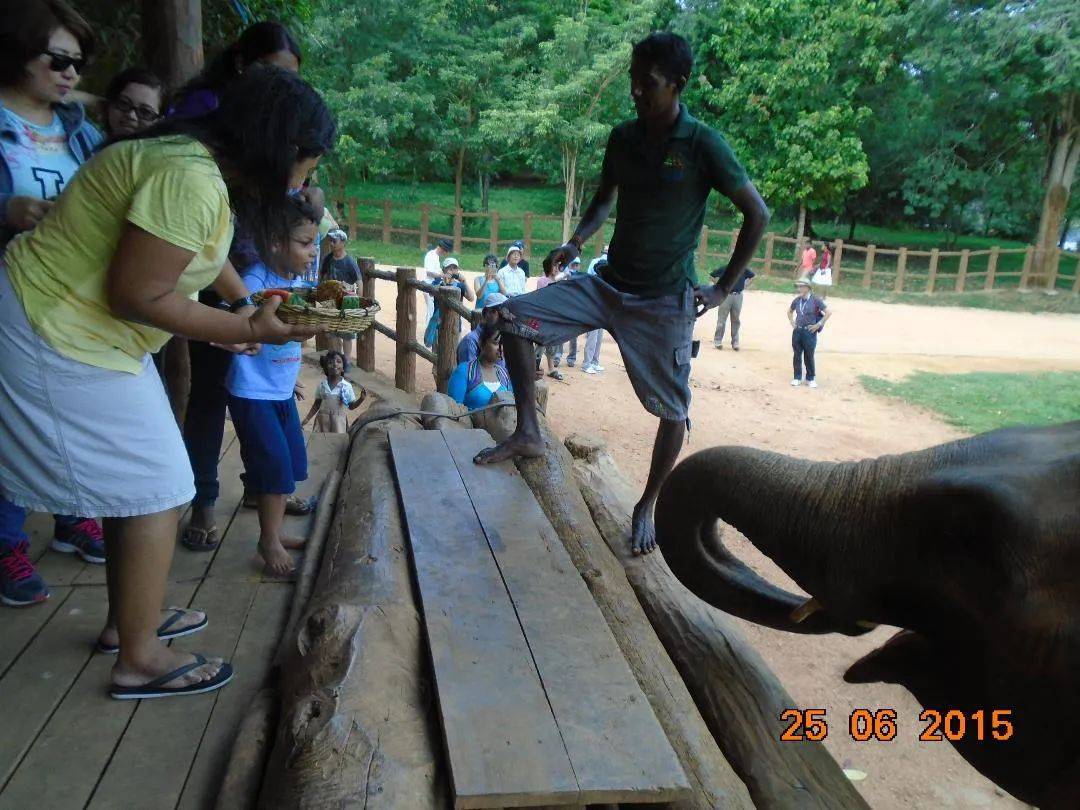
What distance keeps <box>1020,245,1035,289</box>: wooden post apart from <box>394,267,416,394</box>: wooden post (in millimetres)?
24213

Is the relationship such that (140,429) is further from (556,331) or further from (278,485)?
(556,331)

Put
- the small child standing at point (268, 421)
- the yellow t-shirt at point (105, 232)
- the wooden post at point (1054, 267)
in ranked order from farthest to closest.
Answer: the wooden post at point (1054, 267) < the small child standing at point (268, 421) < the yellow t-shirt at point (105, 232)

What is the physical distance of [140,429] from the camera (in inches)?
82.7

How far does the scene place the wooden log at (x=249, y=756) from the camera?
1.89m

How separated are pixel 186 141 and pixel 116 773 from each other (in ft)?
4.80

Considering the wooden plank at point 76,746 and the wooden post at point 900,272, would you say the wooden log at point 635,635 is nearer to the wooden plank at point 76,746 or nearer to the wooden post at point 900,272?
the wooden plank at point 76,746

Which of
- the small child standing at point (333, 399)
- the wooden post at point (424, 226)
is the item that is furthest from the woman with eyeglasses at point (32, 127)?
the wooden post at point (424, 226)

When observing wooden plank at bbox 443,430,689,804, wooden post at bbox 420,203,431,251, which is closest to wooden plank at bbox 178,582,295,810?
wooden plank at bbox 443,430,689,804

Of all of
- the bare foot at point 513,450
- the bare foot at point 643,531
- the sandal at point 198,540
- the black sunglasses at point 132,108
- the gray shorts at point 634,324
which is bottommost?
the sandal at point 198,540

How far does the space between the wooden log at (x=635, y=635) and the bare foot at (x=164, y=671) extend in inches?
45.2

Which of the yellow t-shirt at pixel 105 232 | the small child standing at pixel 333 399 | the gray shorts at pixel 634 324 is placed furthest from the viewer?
the small child standing at pixel 333 399

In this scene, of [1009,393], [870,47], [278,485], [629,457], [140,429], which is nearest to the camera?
[140,429]

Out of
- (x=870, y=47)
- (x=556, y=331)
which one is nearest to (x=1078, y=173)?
(x=870, y=47)

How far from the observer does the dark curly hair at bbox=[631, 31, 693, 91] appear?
10.6 ft
